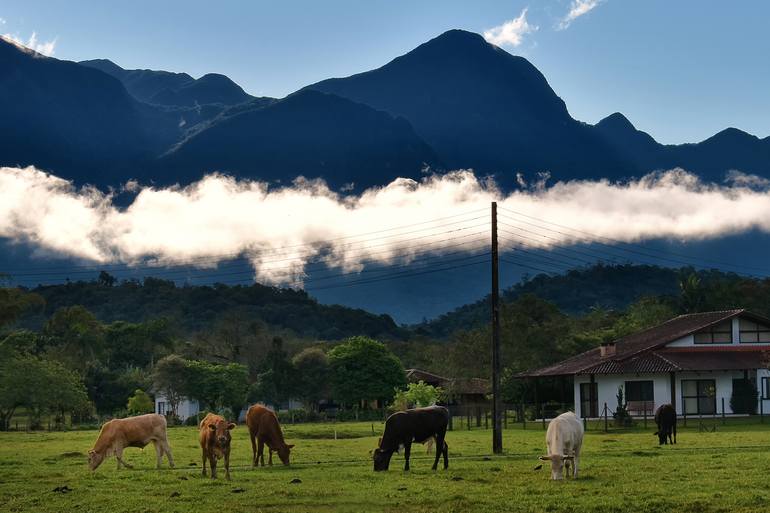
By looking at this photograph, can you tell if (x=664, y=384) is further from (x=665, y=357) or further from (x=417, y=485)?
(x=417, y=485)

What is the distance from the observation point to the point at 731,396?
60.8 m

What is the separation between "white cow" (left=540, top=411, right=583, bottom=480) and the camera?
2223 centimetres

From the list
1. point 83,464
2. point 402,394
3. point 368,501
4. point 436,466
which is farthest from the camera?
point 402,394

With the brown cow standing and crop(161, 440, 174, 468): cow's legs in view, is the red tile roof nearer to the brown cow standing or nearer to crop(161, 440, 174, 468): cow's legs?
crop(161, 440, 174, 468): cow's legs

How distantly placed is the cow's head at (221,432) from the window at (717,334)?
152 ft

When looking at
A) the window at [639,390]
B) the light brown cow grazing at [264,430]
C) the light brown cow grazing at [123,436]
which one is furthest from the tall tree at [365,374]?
the light brown cow grazing at [123,436]

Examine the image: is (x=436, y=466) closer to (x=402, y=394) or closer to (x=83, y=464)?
(x=83, y=464)

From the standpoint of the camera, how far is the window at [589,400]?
62.0 m

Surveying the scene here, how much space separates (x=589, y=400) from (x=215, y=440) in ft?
140

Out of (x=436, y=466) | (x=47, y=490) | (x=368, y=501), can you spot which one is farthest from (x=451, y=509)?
(x=47, y=490)

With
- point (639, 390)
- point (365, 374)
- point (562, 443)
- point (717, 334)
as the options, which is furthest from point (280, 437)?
point (365, 374)

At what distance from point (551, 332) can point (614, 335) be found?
236 inches

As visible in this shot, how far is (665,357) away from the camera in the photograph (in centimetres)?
6028

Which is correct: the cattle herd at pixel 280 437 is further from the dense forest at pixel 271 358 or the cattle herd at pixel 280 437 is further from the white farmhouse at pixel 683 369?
the dense forest at pixel 271 358
